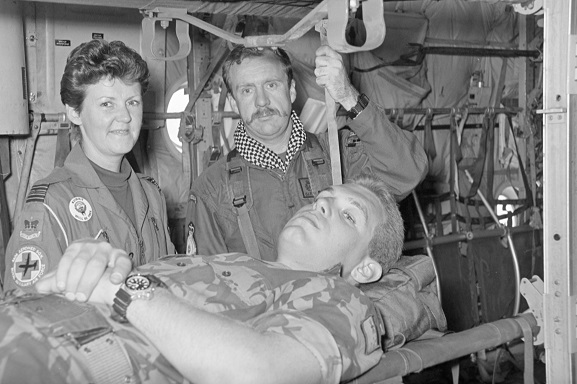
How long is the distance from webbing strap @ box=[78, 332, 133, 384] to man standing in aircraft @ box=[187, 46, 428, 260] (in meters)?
1.66

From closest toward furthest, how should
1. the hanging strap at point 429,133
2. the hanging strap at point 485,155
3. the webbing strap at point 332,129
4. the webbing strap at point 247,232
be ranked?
the webbing strap at point 332,129 < the webbing strap at point 247,232 < the hanging strap at point 429,133 < the hanging strap at point 485,155

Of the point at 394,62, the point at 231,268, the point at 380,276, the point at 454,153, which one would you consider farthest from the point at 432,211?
the point at 231,268

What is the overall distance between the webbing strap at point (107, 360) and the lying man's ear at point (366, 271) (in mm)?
1254

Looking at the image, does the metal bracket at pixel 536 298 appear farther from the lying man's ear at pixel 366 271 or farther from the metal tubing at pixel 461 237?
the metal tubing at pixel 461 237

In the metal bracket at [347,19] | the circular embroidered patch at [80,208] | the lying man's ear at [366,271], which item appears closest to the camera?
the metal bracket at [347,19]

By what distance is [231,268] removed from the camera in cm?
280

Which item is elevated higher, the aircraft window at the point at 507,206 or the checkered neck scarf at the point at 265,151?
the checkered neck scarf at the point at 265,151

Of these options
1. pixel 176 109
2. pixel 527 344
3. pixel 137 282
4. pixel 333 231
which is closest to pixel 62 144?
pixel 176 109

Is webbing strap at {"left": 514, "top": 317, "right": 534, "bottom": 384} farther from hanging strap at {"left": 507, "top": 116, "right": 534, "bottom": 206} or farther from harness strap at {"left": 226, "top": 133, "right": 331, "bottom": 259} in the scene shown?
hanging strap at {"left": 507, "top": 116, "right": 534, "bottom": 206}

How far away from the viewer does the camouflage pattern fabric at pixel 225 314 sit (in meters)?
2.18

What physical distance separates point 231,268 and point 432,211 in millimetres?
4692

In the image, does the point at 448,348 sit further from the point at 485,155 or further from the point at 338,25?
the point at 485,155

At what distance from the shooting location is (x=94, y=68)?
3451mm

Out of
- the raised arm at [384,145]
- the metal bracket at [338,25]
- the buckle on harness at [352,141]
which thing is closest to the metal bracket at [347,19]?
the metal bracket at [338,25]
